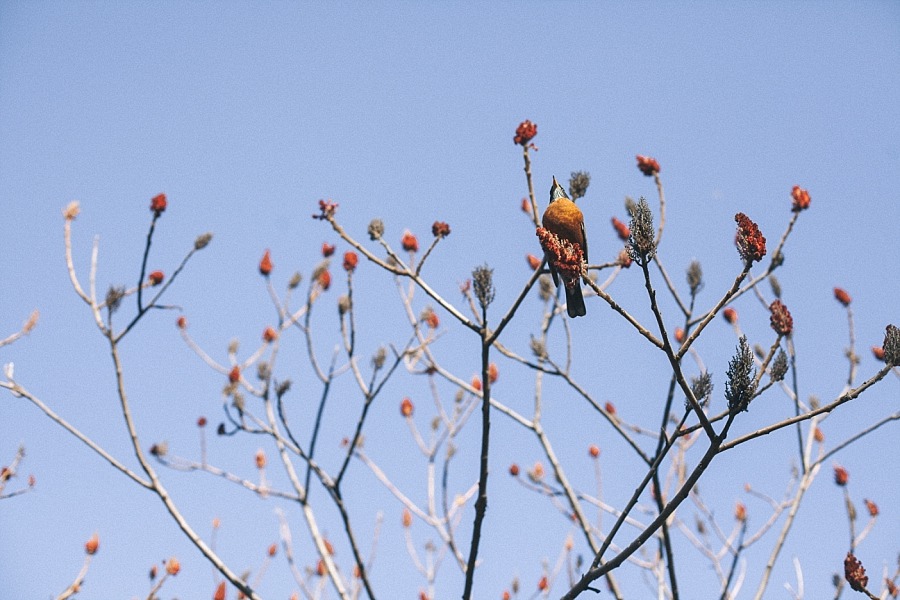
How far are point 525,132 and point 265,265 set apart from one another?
10.3ft

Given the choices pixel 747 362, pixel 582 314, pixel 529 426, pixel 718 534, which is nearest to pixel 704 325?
pixel 747 362

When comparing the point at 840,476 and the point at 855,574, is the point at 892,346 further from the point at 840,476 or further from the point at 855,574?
the point at 840,476

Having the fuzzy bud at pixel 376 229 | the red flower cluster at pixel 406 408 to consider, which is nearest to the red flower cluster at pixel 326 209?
the fuzzy bud at pixel 376 229

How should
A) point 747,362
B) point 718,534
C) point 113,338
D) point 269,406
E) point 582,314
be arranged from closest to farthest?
point 747,362
point 582,314
point 113,338
point 269,406
point 718,534

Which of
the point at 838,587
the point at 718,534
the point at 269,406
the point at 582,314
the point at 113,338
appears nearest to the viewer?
the point at 582,314

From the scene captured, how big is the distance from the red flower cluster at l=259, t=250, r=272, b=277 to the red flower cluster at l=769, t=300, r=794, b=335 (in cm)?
487

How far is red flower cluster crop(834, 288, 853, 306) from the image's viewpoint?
6461 mm

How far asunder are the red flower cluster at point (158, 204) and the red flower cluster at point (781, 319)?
4301 mm

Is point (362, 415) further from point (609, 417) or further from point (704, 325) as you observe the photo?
point (704, 325)

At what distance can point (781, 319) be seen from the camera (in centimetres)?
338

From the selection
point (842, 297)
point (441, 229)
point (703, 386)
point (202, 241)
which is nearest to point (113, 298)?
point (202, 241)

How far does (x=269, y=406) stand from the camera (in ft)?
21.2

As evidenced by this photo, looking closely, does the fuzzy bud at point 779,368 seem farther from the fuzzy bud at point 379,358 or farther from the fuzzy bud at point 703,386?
the fuzzy bud at point 379,358

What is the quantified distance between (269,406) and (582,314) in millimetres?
3465
